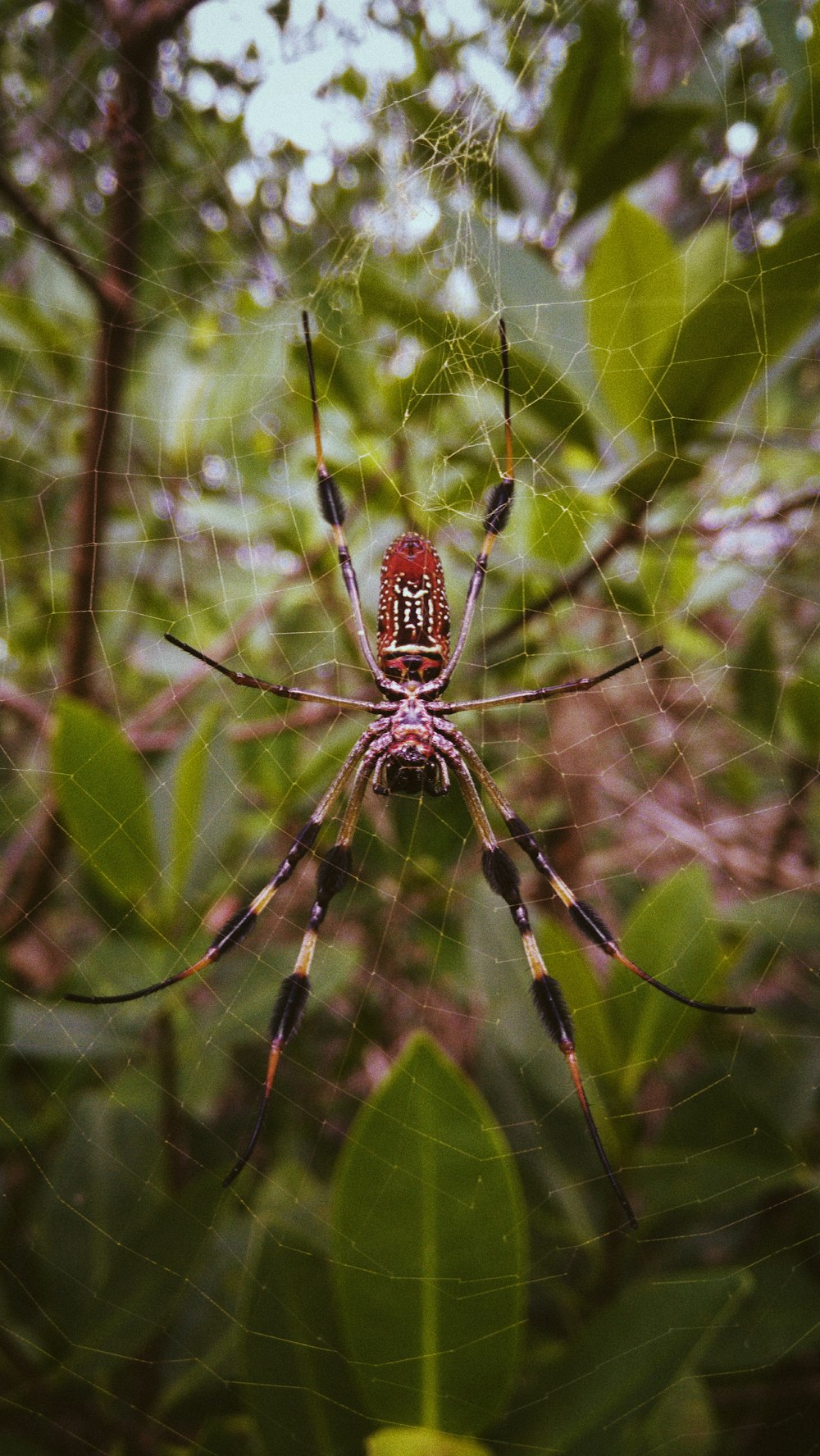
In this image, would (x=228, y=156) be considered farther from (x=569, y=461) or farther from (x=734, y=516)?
(x=734, y=516)

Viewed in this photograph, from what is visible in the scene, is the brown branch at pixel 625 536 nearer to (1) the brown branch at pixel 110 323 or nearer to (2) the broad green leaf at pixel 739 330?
(2) the broad green leaf at pixel 739 330

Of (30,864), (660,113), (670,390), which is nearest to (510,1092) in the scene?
(30,864)

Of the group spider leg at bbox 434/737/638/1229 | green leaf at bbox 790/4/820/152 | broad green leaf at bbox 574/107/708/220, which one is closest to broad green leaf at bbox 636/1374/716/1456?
spider leg at bbox 434/737/638/1229

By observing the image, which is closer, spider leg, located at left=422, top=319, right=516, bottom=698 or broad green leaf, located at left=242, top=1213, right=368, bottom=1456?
broad green leaf, located at left=242, top=1213, right=368, bottom=1456

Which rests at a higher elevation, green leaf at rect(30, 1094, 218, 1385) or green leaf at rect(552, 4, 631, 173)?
green leaf at rect(552, 4, 631, 173)

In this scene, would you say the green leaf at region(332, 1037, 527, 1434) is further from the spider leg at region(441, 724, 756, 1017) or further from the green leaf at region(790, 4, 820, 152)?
the green leaf at region(790, 4, 820, 152)

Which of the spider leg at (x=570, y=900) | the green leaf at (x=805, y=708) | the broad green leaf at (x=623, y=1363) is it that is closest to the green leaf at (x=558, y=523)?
the spider leg at (x=570, y=900)
